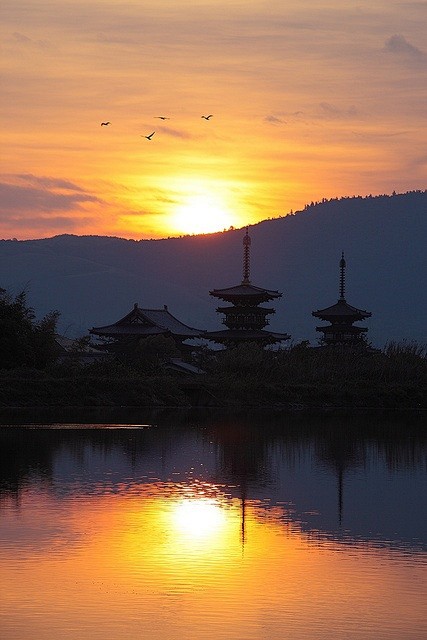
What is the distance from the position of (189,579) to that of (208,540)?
11.7 feet

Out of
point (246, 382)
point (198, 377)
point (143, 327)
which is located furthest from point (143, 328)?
point (246, 382)

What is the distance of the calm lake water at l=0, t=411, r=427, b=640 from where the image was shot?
16.2 m

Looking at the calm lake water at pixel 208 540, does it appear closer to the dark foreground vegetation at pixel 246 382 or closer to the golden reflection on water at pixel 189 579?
the golden reflection on water at pixel 189 579

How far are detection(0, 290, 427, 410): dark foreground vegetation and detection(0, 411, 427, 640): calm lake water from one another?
1765 centimetres

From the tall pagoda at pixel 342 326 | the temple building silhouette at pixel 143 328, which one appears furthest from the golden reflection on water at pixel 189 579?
the tall pagoda at pixel 342 326

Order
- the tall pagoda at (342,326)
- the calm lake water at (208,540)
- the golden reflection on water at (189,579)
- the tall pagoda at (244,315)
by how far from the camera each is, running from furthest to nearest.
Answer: the tall pagoda at (342,326) → the tall pagoda at (244,315) → the calm lake water at (208,540) → the golden reflection on water at (189,579)

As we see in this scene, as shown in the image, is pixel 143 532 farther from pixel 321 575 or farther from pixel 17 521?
pixel 321 575

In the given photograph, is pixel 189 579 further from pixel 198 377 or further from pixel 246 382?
pixel 198 377

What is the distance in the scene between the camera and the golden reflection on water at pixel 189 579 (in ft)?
51.9

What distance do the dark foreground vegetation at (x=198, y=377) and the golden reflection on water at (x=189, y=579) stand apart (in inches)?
1334

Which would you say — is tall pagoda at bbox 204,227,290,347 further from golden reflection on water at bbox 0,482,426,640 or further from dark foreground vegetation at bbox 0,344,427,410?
golden reflection on water at bbox 0,482,426,640

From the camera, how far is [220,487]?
3025 cm

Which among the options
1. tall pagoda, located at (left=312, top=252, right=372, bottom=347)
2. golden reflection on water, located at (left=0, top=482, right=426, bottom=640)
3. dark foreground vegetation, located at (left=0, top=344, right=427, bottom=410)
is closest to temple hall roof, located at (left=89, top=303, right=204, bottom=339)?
dark foreground vegetation, located at (left=0, top=344, right=427, bottom=410)

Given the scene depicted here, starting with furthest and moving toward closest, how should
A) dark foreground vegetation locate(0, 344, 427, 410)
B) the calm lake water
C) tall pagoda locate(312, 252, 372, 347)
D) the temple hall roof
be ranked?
tall pagoda locate(312, 252, 372, 347)
the temple hall roof
dark foreground vegetation locate(0, 344, 427, 410)
the calm lake water
